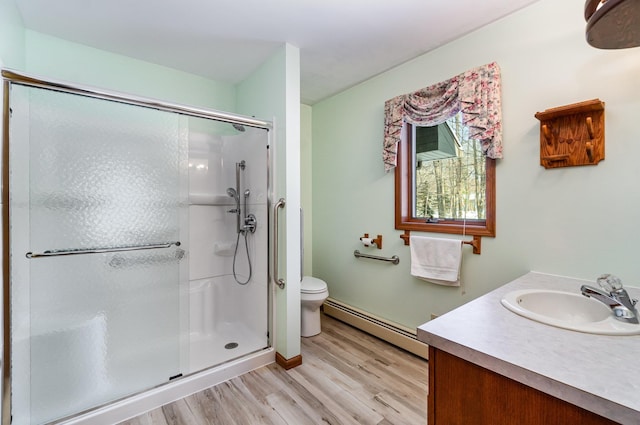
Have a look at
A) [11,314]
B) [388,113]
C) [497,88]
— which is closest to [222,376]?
[11,314]

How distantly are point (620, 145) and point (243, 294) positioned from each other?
2613mm

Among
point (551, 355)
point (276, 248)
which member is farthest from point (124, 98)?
point (551, 355)

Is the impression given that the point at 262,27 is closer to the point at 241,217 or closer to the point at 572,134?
the point at 241,217

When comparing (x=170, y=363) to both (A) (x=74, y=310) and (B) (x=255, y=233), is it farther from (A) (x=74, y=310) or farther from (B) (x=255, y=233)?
(B) (x=255, y=233)

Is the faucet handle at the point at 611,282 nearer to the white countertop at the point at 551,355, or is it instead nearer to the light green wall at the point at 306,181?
the white countertop at the point at 551,355

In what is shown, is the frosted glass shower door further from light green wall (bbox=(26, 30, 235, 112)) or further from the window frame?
the window frame

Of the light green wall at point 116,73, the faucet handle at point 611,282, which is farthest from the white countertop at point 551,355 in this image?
the light green wall at point 116,73

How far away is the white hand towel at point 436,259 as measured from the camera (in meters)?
1.98

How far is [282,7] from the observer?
5.57ft

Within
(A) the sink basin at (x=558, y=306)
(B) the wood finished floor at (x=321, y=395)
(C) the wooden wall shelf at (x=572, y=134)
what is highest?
(C) the wooden wall shelf at (x=572, y=134)

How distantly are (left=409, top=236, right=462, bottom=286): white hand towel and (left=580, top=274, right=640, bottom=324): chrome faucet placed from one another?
819 mm

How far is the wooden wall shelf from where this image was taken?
56.0 inches

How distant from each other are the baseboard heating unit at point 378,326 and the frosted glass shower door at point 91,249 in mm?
1511

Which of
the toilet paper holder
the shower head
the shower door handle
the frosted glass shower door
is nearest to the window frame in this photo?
the toilet paper holder
